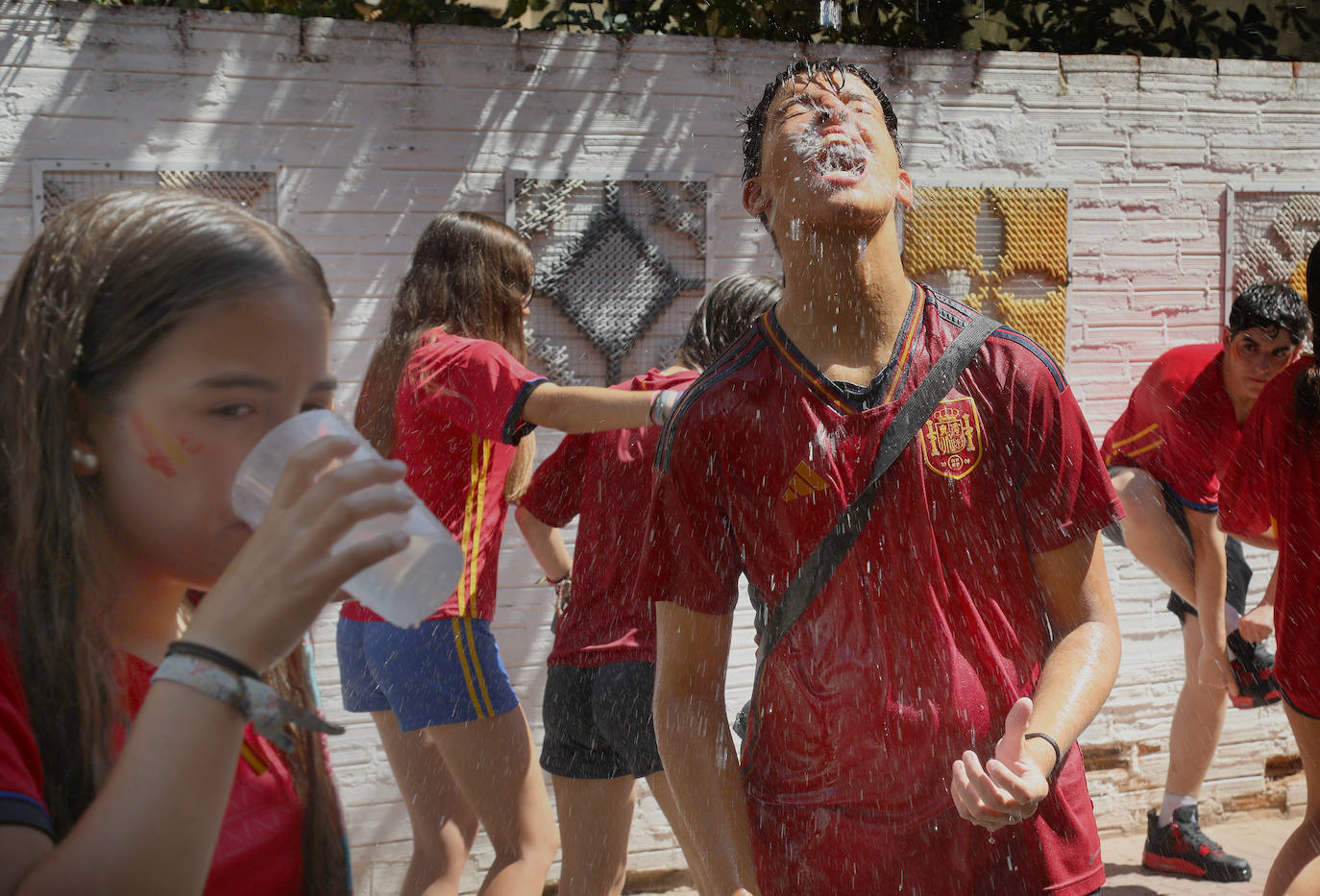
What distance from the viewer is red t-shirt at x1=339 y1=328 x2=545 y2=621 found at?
338cm

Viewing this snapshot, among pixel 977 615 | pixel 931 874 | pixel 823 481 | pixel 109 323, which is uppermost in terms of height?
pixel 109 323

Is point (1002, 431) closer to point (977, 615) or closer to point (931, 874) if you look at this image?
point (977, 615)

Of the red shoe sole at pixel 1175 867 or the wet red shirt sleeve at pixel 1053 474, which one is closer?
the wet red shirt sleeve at pixel 1053 474

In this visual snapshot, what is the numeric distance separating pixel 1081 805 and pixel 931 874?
31 cm

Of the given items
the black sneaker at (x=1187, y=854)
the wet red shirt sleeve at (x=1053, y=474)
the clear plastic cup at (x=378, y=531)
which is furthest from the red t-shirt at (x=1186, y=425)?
the clear plastic cup at (x=378, y=531)

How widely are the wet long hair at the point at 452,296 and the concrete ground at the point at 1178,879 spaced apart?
8.29 feet

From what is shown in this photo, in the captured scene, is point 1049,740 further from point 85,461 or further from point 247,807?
point 85,461

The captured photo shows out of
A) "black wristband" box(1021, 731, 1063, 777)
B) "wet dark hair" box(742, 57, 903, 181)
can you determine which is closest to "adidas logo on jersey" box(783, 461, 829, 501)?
"black wristband" box(1021, 731, 1063, 777)

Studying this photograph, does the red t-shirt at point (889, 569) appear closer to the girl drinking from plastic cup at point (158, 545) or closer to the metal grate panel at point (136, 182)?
the girl drinking from plastic cup at point (158, 545)

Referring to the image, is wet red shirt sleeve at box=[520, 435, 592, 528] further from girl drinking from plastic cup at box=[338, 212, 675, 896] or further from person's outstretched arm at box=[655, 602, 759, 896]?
person's outstretched arm at box=[655, 602, 759, 896]

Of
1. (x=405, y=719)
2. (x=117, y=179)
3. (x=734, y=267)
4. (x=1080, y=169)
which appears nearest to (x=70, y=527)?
(x=405, y=719)

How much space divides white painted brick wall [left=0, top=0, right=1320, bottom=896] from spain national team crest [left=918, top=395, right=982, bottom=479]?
2.90 metres

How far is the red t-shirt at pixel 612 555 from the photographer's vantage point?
3.59 m

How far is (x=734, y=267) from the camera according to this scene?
5.06 m
